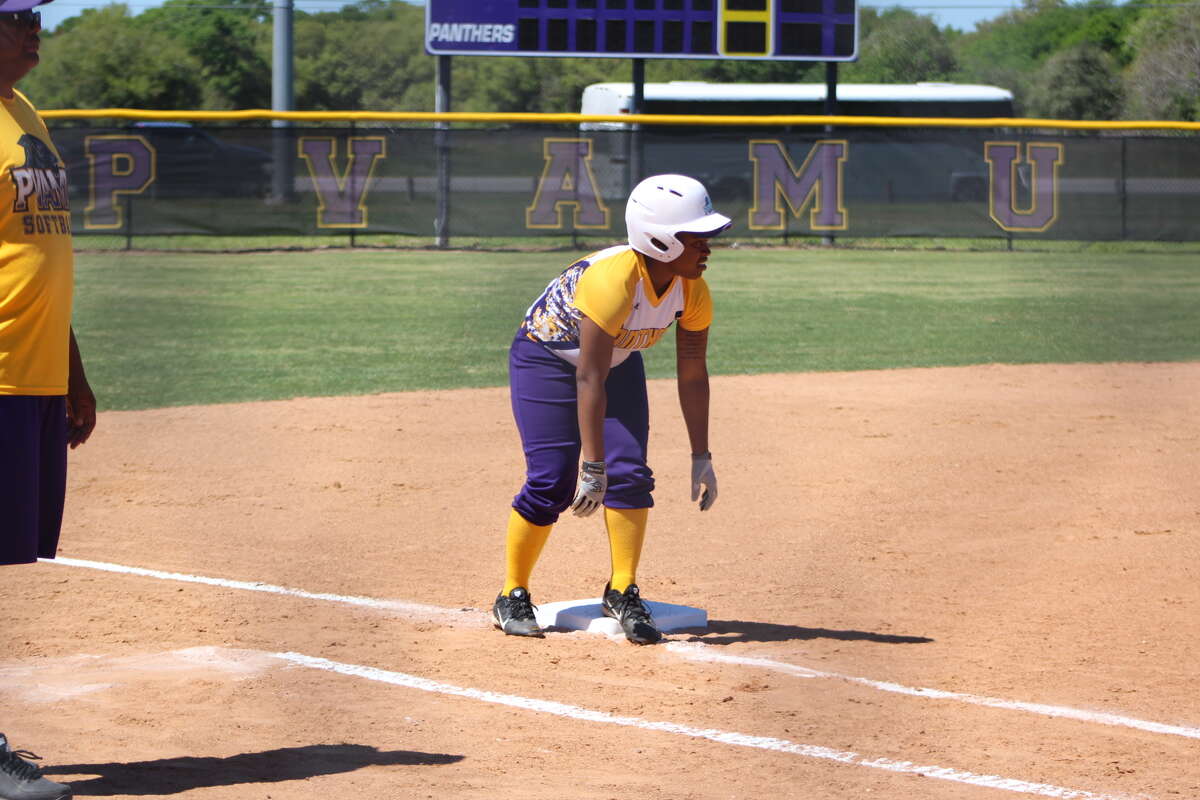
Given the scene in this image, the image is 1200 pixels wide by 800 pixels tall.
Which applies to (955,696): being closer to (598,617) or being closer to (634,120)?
(598,617)

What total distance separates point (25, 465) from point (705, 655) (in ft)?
6.80

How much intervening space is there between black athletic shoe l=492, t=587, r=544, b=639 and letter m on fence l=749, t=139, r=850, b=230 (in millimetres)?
16401

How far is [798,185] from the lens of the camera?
20.6 meters

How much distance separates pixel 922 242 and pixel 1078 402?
39.9 ft

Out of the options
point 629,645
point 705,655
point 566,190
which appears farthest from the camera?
point 566,190

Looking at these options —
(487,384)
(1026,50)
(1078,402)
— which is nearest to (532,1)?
(487,384)

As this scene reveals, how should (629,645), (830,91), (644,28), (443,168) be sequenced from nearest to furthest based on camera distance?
(629,645) → (644,28) → (443,168) → (830,91)

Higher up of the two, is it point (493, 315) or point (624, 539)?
point (493, 315)

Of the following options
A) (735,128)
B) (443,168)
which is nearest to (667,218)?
(443,168)

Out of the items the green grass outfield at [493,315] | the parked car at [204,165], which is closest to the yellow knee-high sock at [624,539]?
the green grass outfield at [493,315]

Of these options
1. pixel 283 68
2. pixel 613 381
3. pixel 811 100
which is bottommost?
pixel 613 381

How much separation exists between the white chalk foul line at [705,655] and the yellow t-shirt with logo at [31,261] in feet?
6.48

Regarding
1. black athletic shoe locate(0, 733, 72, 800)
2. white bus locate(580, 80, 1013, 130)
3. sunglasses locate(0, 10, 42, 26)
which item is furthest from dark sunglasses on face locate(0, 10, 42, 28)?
white bus locate(580, 80, 1013, 130)

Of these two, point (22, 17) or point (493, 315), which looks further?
point (493, 315)
